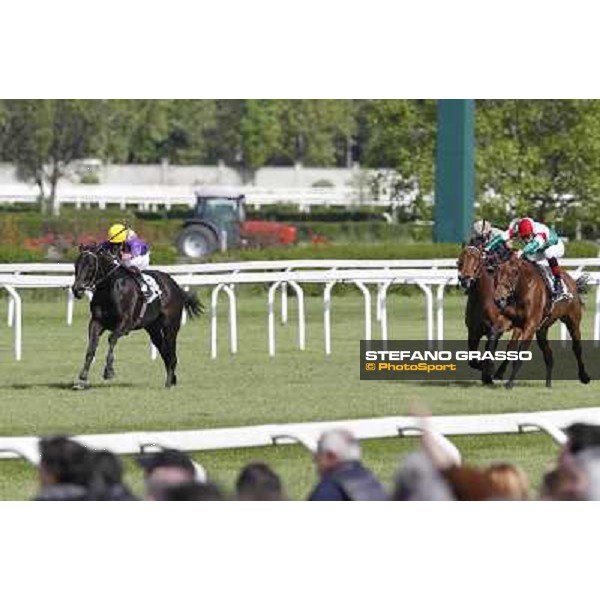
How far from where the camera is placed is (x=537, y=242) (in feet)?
54.4

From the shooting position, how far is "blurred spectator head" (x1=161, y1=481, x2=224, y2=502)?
620 centimetres

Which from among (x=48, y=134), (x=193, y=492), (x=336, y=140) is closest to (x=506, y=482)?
(x=193, y=492)

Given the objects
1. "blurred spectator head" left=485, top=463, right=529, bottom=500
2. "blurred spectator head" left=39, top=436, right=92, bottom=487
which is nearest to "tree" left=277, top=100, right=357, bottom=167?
"blurred spectator head" left=39, top=436, right=92, bottom=487

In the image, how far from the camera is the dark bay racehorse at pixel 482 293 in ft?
53.1

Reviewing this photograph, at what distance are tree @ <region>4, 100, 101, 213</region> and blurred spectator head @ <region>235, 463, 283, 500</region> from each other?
127 ft

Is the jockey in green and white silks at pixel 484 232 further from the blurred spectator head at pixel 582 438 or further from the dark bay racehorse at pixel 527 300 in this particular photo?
the blurred spectator head at pixel 582 438

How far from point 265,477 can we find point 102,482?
0.48m

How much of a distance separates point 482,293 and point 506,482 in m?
9.97

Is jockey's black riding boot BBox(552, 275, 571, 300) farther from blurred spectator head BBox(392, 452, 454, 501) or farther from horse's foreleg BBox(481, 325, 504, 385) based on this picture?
blurred spectator head BBox(392, 452, 454, 501)

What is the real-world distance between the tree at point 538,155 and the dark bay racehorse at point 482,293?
53.5 feet

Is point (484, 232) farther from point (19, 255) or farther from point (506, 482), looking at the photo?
point (19, 255)

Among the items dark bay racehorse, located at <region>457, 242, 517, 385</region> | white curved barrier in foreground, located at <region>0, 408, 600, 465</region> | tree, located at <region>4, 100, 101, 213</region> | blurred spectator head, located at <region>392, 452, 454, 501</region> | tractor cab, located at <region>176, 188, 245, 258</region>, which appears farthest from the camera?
tree, located at <region>4, 100, 101, 213</region>

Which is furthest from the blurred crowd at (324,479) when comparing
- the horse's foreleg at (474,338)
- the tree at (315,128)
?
the tree at (315,128)

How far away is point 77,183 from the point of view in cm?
5300
